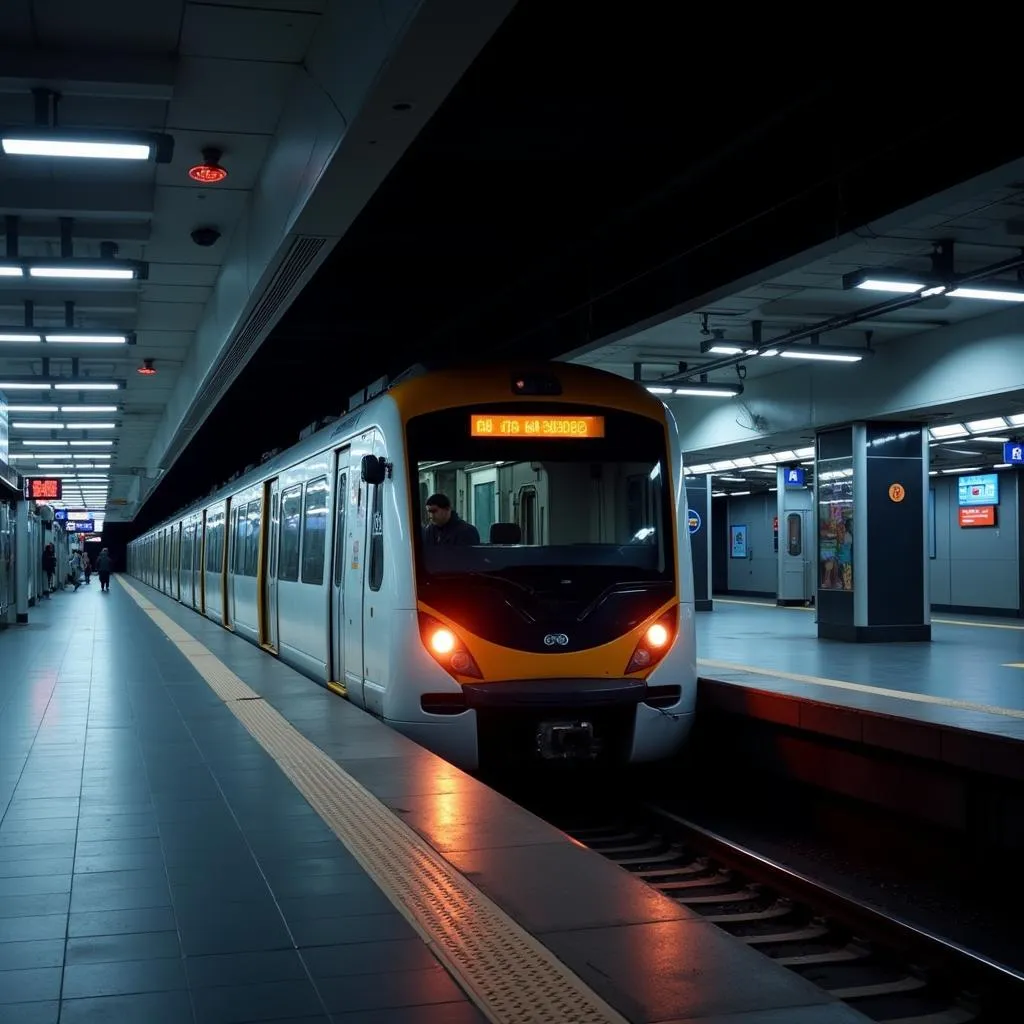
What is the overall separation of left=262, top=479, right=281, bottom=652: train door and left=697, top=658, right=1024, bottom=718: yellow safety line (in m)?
4.82

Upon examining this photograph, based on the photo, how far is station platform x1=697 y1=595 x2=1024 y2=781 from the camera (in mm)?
7836

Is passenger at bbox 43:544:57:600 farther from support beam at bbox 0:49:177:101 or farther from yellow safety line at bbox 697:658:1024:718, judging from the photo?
support beam at bbox 0:49:177:101

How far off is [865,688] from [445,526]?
4485 millimetres

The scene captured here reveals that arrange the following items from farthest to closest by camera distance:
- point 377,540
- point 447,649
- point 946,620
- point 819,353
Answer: point 946,620
point 819,353
point 377,540
point 447,649

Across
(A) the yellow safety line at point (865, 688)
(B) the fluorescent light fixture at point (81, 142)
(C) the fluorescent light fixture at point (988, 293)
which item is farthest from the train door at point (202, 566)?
(B) the fluorescent light fixture at point (81, 142)

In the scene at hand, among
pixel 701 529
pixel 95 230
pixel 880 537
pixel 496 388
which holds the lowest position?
pixel 880 537

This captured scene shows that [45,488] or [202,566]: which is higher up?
[45,488]

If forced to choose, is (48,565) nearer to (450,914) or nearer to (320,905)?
(320,905)

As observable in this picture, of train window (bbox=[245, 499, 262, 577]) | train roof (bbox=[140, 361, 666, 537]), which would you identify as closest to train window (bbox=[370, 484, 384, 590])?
train roof (bbox=[140, 361, 666, 537])

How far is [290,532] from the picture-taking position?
41.9ft

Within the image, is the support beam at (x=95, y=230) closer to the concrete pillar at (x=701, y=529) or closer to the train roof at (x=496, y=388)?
the train roof at (x=496, y=388)

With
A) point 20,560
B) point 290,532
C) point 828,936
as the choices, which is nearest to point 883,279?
point 290,532

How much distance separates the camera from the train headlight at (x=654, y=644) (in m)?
8.15

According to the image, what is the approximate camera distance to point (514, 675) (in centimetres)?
796
